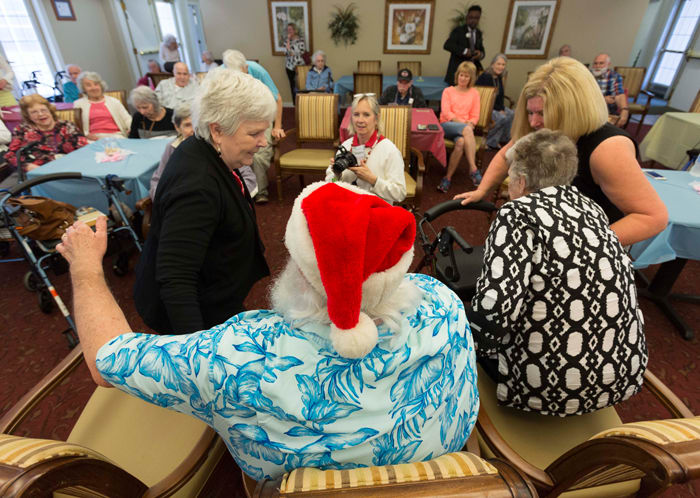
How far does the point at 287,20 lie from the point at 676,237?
27.2ft

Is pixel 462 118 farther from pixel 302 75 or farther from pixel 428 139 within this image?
pixel 302 75

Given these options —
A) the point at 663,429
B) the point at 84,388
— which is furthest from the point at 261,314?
the point at 84,388

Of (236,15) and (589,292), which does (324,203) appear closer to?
(589,292)

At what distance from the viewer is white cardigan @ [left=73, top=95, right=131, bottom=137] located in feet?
12.5

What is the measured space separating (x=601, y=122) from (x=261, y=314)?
1.60m

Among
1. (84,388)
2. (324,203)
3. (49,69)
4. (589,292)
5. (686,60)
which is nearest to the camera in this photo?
(324,203)

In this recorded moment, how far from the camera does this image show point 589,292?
102cm

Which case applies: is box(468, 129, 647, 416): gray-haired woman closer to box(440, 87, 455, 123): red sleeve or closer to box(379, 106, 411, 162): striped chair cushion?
box(379, 106, 411, 162): striped chair cushion

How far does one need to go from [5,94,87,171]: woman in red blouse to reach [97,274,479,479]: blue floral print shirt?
327 centimetres

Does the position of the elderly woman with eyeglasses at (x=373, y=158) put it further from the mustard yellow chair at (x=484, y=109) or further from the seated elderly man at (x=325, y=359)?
the mustard yellow chair at (x=484, y=109)

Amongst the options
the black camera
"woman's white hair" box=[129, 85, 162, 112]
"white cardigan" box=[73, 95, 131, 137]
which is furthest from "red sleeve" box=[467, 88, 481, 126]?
"white cardigan" box=[73, 95, 131, 137]

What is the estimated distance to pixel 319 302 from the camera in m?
0.66

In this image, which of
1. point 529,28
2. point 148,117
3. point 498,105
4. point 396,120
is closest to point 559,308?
point 396,120

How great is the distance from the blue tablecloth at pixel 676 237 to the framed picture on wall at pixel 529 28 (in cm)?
686
